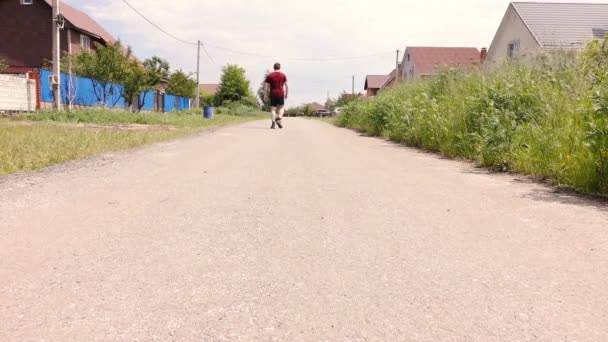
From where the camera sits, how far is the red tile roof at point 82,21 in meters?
35.5

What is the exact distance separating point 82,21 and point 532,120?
123 feet

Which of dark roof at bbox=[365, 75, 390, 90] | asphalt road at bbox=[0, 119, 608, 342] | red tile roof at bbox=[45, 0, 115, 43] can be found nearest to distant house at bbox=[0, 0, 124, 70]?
red tile roof at bbox=[45, 0, 115, 43]

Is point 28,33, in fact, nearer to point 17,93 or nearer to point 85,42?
point 85,42

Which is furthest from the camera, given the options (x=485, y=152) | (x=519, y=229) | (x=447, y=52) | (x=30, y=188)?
(x=447, y=52)

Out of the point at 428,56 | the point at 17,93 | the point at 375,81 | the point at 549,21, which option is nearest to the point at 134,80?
the point at 17,93

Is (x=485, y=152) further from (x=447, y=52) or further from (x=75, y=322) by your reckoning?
(x=447, y=52)

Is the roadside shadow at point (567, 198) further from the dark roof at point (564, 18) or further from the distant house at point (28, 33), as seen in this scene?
the distant house at point (28, 33)

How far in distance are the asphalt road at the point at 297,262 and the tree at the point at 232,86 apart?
231ft

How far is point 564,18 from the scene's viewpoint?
103 ft

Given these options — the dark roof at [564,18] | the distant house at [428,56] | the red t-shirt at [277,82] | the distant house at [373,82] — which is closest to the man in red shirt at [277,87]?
the red t-shirt at [277,82]

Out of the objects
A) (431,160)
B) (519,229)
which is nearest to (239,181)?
(519,229)

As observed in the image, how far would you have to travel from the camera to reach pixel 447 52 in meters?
Result: 57.1

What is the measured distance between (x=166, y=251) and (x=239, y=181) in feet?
8.55

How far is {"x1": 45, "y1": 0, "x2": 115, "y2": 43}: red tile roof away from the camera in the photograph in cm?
3547
